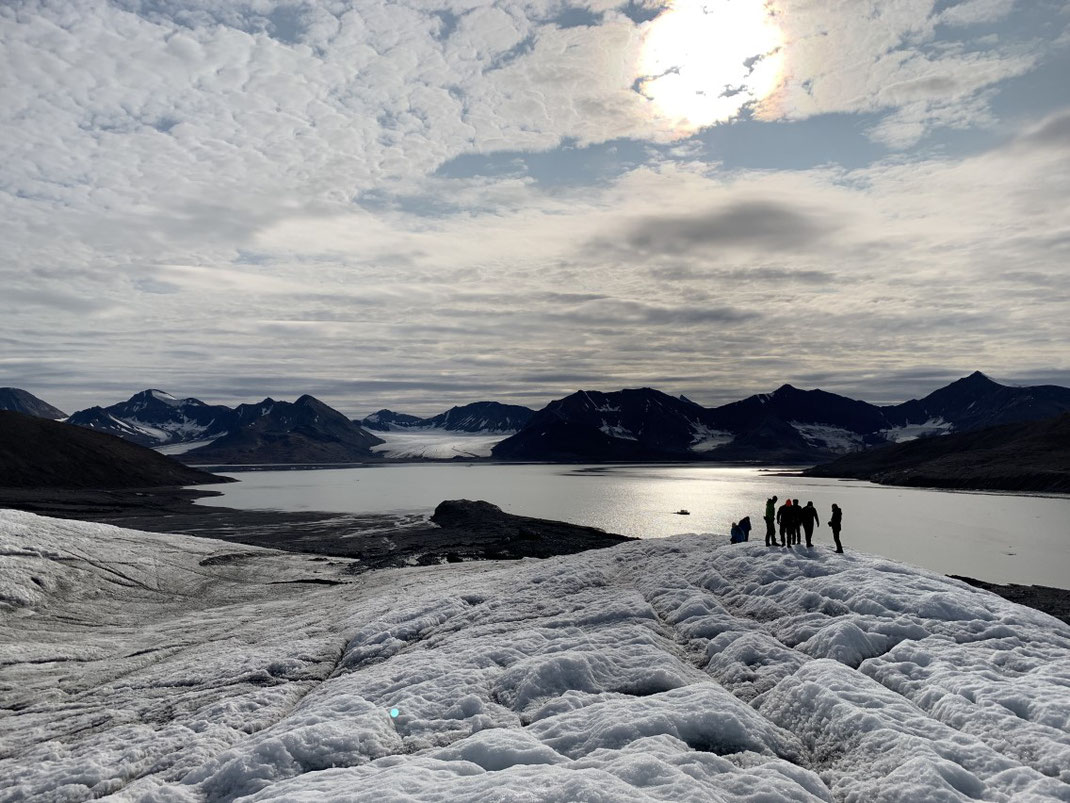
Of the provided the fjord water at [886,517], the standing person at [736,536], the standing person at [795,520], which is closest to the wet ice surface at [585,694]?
the standing person at [795,520]

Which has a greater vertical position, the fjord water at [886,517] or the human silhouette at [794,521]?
the human silhouette at [794,521]

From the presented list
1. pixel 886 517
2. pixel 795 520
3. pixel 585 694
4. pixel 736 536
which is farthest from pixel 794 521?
pixel 886 517

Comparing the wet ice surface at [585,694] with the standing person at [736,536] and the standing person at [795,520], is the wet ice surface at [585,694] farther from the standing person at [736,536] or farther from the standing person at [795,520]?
the standing person at [736,536]

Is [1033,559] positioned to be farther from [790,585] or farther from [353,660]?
[353,660]

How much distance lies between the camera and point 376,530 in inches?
4166

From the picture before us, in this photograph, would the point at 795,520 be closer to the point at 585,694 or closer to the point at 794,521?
the point at 794,521

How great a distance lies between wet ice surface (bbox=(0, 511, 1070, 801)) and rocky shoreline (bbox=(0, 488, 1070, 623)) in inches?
1181

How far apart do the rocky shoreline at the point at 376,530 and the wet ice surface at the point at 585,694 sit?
30.0 meters

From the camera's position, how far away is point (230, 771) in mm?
14180

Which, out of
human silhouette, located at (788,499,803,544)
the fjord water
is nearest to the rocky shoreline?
the fjord water

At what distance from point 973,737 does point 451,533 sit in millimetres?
83472

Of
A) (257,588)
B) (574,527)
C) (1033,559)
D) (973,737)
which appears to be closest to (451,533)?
(574,527)

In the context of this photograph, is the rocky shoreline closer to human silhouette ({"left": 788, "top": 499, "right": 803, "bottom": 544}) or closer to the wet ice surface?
human silhouette ({"left": 788, "top": 499, "right": 803, "bottom": 544})

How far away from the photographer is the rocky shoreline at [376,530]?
67.7 meters
